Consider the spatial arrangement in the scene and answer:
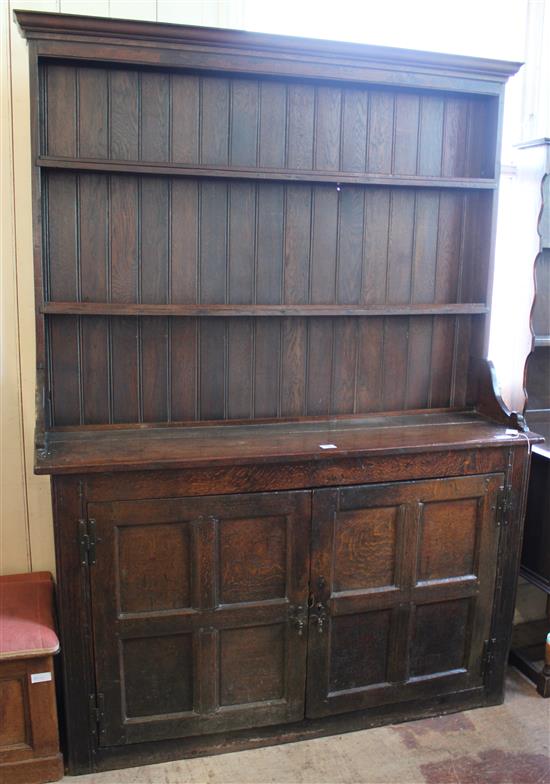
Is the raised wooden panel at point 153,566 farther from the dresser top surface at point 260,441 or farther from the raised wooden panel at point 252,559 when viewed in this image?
the dresser top surface at point 260,441

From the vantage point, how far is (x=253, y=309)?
2359 millimetres

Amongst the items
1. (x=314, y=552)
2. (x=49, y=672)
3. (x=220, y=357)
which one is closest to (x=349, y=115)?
(x=220, y=357)

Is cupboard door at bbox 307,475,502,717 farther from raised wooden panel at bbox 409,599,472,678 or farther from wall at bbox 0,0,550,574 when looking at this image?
wall at bbox 0,0,550,574

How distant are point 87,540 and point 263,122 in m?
1.48

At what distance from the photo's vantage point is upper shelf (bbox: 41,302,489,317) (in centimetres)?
223

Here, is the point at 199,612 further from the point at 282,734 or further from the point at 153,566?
the point at 282,734

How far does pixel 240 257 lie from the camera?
2.44 m

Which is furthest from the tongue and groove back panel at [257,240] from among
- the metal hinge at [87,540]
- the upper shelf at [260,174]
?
the metal hinge at [87,540]

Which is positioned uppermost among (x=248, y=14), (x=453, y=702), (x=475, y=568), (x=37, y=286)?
(x=248, y=14)

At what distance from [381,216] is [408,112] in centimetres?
37

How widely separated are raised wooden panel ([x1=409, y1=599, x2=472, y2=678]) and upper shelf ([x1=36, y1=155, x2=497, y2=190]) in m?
1.47

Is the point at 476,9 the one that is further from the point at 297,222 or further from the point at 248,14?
the point at 297,222

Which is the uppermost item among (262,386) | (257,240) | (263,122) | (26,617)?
(263,122)

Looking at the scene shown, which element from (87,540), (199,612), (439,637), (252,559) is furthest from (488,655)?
(87,540)
